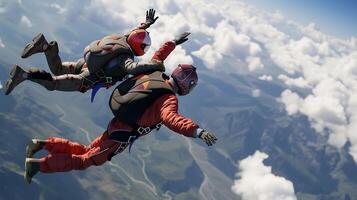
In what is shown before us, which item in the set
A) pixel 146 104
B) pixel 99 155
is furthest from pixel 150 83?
pixel 99 155

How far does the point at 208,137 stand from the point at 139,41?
3.56 m

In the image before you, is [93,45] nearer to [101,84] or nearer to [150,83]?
[101,84]

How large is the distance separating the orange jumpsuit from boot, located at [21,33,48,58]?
2165 mm

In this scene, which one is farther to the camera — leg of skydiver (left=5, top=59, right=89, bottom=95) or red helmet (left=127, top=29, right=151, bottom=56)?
red helmet (left=127, top=29, right=151, bottom=56)

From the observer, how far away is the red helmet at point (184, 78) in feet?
31.9

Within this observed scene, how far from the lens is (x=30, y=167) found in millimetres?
9094

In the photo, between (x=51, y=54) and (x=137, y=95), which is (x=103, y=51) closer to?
(x=137, y=95)

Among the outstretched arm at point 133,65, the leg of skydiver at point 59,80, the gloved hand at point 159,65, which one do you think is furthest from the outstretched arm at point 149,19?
the leg of skydiver at point 59,80

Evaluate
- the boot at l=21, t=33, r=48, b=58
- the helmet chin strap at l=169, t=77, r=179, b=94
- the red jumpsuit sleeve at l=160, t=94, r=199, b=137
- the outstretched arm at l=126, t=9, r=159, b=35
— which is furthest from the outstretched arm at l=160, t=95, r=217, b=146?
the boot at l=21, t=33, r=48, b=58

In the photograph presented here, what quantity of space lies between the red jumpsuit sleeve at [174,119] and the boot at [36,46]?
11.7ft

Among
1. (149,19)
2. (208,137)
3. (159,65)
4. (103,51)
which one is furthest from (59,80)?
(208,137)

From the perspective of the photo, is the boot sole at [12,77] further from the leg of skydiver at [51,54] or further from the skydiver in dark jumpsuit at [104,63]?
the leg of skydiver at [51,54]

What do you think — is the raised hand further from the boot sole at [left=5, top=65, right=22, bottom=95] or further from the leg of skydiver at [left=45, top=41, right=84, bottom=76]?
the boot sole at [left=5, top=65, right=22, bottom=95]

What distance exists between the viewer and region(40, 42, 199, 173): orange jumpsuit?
884 cm
